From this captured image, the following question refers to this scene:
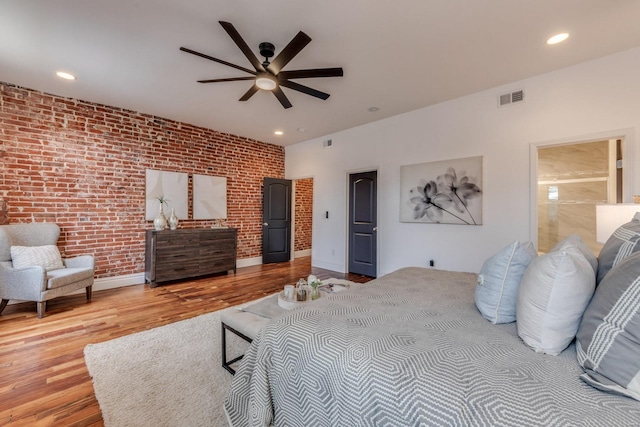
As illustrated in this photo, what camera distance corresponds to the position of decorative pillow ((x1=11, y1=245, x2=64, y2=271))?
9.94ft

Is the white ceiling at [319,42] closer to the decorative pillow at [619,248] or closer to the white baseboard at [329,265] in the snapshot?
the decorative pillow at [619,248]

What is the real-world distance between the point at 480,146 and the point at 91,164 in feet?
18.6

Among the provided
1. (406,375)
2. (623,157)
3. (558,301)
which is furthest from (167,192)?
(623,157)

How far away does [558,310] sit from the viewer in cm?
99

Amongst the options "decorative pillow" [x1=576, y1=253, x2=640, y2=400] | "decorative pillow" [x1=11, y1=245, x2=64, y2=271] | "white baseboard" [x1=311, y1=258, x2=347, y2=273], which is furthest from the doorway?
"decorative pillow" [x1=11, y1=245, x2=64, y2=271]

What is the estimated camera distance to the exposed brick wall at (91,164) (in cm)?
349

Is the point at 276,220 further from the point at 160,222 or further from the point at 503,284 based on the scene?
the point at 503,284

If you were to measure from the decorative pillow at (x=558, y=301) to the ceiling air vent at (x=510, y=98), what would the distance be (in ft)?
10.2

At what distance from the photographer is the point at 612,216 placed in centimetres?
198

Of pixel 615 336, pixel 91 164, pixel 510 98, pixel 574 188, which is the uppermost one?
pixel 510 98

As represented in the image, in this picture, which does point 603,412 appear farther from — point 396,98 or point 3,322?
point 3,322

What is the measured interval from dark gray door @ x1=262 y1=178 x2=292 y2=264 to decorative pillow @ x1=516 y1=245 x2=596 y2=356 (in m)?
5.38

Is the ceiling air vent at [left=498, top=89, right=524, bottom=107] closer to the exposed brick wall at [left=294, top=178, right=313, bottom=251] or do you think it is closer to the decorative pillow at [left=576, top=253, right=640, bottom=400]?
the decorative pillow at [left=576, top=253, right=640, bottom=400]

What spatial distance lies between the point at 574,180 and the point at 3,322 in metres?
8.24
